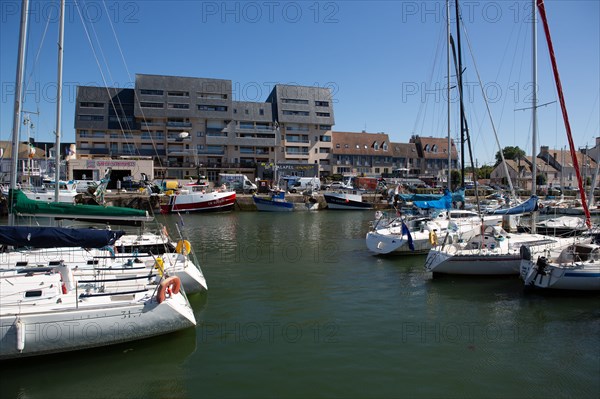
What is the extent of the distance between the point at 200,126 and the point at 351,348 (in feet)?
244

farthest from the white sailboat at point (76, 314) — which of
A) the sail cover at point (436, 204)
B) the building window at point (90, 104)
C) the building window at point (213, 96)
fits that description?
the building window at point (90, 104)

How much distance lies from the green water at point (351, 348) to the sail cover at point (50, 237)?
3865 mm

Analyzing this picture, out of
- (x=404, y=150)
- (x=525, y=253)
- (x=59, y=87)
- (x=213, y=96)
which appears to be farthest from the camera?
(x=404, y=150)

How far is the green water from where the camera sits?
9.96 metres

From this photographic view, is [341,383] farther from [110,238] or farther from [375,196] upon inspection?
[375,196]

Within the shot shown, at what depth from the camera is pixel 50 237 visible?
556 inches

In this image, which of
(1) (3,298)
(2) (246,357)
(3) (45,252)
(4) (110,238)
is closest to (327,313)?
(2) (246,357)

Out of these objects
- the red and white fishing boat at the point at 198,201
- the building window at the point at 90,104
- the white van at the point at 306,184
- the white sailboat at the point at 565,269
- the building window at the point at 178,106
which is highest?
the building window at the point at 178,106

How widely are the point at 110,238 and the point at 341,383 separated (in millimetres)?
8945

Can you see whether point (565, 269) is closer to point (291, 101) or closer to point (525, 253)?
point (525, 253)

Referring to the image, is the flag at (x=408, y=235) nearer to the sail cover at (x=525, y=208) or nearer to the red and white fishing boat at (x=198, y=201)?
the sail cover at (x=525, y=208)

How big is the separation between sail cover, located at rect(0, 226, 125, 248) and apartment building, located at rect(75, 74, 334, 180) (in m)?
61.5

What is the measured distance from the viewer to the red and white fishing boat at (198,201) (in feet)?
173

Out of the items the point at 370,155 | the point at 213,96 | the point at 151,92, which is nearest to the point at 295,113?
the point at 213,96
